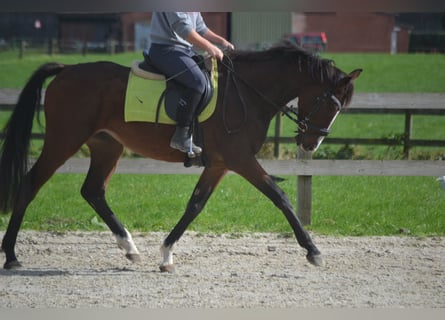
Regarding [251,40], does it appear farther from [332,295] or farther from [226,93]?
[332,295]

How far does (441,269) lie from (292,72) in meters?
1.92

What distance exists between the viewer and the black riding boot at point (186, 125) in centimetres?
553

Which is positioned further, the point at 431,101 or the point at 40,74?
the point at 431,101

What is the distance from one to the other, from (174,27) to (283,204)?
148cm

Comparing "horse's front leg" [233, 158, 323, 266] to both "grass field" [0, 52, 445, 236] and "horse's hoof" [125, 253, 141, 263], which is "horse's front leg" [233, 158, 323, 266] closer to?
"horse's hoof" [125, 253, 141, 263]

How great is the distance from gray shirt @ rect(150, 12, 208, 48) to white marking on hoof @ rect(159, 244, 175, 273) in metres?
1.54

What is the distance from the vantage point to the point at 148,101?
566 centimetres

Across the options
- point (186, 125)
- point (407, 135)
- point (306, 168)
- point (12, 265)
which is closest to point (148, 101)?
point (186, 125)

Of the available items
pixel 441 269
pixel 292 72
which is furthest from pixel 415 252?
pixel 292 72

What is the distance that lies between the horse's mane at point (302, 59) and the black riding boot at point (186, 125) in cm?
55

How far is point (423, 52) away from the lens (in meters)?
8.62

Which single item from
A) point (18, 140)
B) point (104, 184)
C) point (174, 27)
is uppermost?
point (174, 27)

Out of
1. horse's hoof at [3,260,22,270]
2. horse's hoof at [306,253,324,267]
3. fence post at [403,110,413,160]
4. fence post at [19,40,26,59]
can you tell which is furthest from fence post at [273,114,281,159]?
fence post at [19,40,26,59]

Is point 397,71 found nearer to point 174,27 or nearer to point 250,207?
point 250,207
